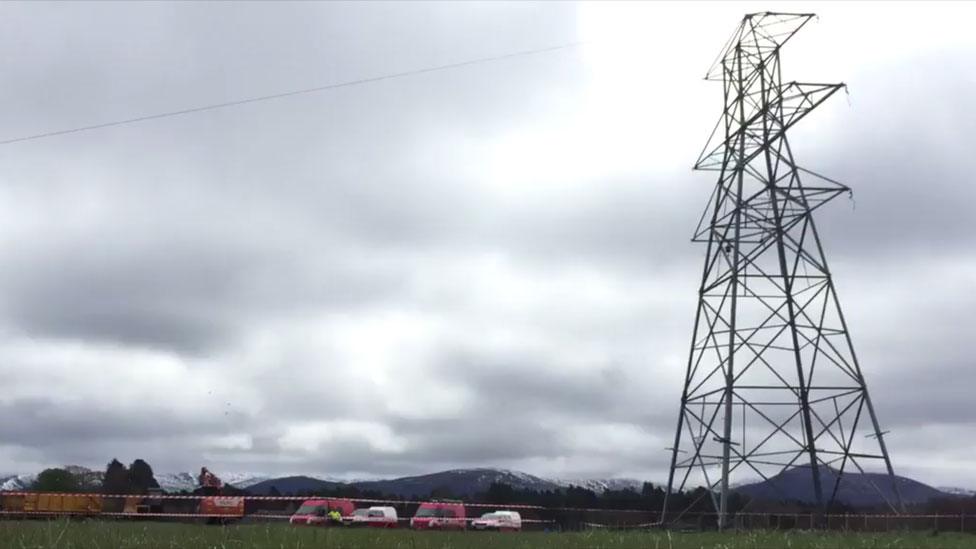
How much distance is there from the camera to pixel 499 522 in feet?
140

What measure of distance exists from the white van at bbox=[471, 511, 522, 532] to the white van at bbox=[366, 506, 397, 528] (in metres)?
3.23

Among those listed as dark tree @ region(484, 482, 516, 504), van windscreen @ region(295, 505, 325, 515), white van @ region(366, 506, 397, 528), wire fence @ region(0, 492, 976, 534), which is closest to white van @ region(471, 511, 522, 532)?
wire fence @ region(0, 492, 976, 534)

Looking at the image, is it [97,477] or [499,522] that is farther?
[97,477]

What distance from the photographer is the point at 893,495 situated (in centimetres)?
3744

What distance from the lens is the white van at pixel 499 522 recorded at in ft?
137

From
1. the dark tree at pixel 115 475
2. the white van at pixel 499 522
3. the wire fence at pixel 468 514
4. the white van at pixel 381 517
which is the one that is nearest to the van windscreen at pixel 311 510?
the wire fence at pixel 468 514

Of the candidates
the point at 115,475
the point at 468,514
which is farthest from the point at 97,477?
the point at 468,514

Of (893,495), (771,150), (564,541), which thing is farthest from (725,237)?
(564,541)

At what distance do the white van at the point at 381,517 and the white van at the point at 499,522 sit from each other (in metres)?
3.23

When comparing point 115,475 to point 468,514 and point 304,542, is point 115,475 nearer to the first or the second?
point 468,514

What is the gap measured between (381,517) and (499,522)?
457 centimetres

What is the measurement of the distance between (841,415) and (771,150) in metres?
10.1

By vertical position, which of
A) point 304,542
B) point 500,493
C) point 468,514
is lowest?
point 304,542

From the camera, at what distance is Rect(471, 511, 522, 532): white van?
41688mm
